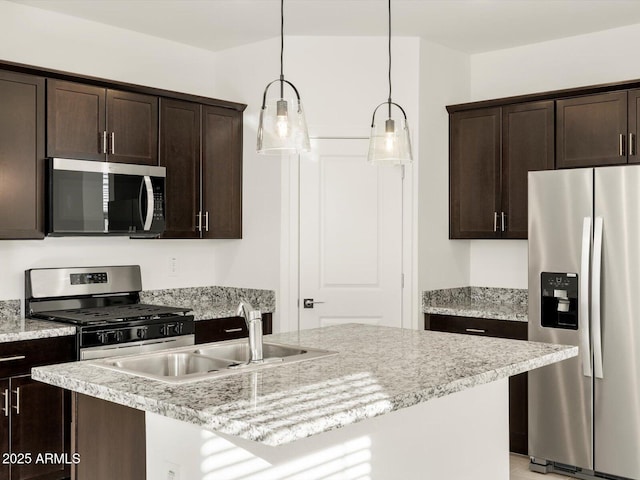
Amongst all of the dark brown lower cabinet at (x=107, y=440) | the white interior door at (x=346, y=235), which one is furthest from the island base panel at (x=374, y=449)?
→ the white interior door at (x=346, y=235)

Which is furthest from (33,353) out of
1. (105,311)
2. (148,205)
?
(148,205)

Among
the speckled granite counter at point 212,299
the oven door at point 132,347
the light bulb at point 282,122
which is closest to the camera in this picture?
the light bulb at point 282,122

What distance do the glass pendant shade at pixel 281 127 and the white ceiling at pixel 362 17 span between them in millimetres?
1901

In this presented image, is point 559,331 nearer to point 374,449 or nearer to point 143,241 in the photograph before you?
→ point 374,449

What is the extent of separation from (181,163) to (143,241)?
62cm

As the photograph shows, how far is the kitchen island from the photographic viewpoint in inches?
72.1

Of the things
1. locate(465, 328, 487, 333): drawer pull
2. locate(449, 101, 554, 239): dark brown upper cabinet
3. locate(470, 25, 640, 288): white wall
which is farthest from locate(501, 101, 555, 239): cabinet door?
locate(465, 328, 487, 333): drawer pull

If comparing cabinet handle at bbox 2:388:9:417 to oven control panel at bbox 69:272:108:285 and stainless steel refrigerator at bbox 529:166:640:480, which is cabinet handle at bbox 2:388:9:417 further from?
stainless steel refrigerator at bbox 529:166:640:480

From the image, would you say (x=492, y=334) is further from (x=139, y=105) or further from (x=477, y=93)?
(x=139, y=105)

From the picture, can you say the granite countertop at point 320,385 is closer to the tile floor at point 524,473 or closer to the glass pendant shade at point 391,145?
the glass pendant shade at point 391,145

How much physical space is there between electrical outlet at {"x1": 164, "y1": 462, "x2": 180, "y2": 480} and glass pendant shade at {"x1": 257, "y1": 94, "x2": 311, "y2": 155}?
1.10 metres

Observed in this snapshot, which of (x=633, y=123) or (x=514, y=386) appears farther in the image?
(x=514, y=386)

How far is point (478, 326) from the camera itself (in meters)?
4.55

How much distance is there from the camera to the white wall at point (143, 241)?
4133 mm
